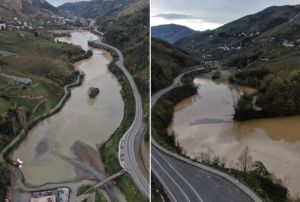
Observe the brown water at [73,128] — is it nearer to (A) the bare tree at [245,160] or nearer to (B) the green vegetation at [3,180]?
(B) the green vegetation at [3,180]

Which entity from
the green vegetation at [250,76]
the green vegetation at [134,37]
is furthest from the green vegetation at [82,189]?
the green vegetation at [250,76]

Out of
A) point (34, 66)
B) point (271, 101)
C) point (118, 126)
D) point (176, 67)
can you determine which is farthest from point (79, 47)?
point (271, 101)

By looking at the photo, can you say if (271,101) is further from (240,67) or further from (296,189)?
(296,189)

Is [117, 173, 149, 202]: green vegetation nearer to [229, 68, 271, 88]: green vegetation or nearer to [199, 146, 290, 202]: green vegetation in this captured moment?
[199, 146, 290, 202]: green vegetation

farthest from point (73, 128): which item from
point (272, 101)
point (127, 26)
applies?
point (272, 101)

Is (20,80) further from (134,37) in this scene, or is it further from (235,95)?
(235,95)
